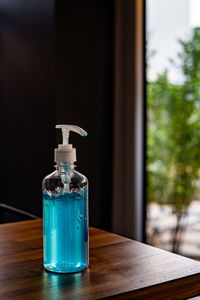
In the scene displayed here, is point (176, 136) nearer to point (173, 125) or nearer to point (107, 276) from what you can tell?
point (173, 125)

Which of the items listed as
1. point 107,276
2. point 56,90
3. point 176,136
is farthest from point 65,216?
point 176,136

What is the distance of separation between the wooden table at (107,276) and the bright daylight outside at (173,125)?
5.00 feet

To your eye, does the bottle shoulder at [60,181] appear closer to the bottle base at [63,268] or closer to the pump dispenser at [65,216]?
the pump dispenser at [65,216]

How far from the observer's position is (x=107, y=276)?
806mm

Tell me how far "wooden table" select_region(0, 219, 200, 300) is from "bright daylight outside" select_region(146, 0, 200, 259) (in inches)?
60.0

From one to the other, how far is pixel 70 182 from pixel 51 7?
1777 mm

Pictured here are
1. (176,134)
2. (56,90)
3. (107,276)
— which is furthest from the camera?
(176,134)

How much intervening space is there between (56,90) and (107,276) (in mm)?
1677

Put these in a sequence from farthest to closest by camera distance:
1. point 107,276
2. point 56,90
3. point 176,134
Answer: point 176,134
point 56,90
point 107,276

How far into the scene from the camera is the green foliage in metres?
2.42

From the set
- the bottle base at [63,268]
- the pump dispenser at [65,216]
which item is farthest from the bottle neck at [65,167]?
the bottle base at [63,268]

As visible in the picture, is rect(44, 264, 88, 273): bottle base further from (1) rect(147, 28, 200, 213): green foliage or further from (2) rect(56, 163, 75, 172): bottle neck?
(1) rect(147, 28, 200, 213): green foliage

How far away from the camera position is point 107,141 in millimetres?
2652

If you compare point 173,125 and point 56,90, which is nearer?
point 56,90
